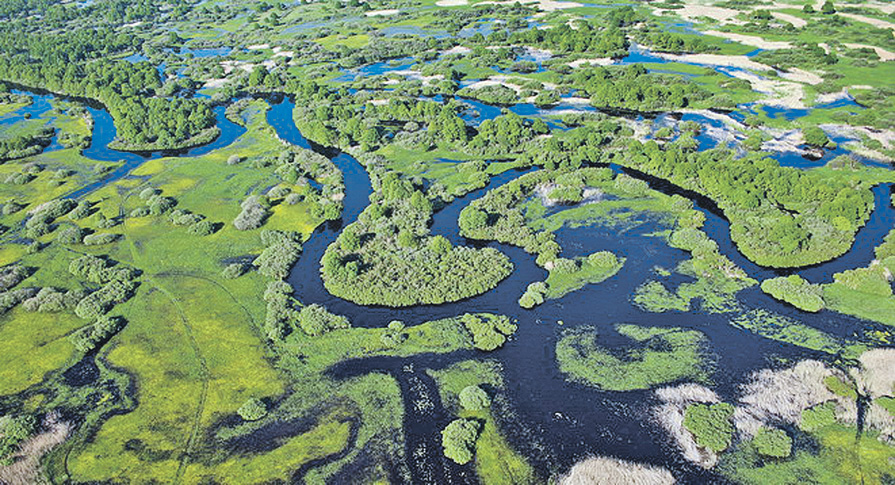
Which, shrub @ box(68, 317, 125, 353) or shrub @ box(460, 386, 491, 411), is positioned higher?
shrub @ box(68, 317, 125, 353)

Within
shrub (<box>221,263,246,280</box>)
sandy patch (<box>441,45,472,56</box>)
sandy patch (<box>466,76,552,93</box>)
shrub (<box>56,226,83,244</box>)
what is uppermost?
sandy patch (<box>441,45,472,56</box>)

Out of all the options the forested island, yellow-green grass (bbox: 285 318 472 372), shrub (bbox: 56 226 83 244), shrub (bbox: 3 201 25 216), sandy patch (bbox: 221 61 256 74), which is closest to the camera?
the forested island

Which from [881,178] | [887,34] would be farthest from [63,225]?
[887,34]

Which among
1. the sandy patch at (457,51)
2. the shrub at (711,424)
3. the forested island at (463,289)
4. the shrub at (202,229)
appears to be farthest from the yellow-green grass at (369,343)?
the sandy patch at (457,51)

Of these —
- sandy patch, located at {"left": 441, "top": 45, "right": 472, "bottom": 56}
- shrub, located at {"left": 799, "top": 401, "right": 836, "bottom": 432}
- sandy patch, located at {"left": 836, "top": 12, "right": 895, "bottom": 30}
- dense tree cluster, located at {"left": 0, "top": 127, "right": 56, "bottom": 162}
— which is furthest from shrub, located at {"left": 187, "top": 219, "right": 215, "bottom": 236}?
sandy patch, located at {"left": 836, "top": 12, "right": 895, "bottom": 30}

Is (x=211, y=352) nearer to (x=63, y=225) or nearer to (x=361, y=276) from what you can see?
(x=361, y=276)

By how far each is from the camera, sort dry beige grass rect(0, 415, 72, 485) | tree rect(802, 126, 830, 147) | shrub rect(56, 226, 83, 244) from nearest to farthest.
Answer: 1. dry beige grass rect(0, 415, 72, 485)
2. shrub rect(56, 226, 83, 244)
3. tree rect(802, 126, 830, 147)

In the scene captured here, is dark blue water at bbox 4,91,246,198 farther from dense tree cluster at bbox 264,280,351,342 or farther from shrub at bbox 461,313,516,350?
shrub at bbox 461,313,516,350
